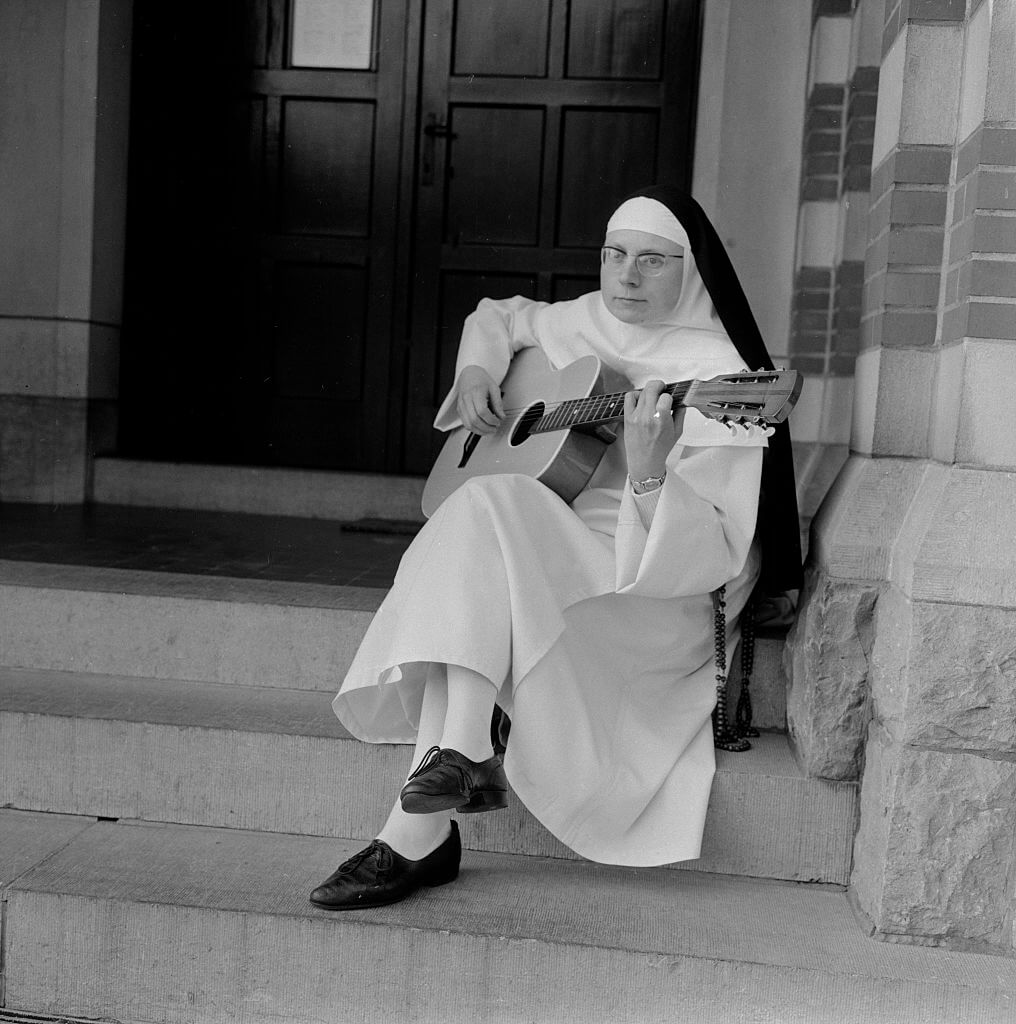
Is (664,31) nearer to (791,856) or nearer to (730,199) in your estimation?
(730,199)

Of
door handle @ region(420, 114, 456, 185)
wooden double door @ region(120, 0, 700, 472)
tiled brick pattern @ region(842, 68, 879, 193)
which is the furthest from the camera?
door handle @ region(420, 114, 456, 185)

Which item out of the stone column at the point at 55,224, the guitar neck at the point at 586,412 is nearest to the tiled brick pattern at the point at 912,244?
the guitar neck at the point at 586,412

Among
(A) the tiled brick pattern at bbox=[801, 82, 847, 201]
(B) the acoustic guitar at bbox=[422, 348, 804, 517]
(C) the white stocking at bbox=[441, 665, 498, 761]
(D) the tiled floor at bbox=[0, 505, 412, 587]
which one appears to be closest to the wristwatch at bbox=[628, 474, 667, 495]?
(B) the acoustic guitar at bbox=[422, 348, 804, 517]

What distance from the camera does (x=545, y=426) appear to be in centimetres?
309

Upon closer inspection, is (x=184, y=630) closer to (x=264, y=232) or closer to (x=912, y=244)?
(x=912, y=244)

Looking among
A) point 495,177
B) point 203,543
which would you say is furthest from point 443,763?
point 495,177

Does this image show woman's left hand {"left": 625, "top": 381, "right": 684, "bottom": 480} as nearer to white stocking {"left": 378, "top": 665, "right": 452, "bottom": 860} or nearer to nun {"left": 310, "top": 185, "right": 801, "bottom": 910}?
nun {"left": 310, "top": 185, "right": 801, "bottom": 910}

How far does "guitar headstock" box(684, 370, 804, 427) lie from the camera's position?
7.75 ft

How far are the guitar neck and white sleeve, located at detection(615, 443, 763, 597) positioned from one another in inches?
6.6

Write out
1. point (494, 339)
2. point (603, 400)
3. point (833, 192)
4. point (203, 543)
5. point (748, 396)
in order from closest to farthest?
1. point (748, 396)
2. point (603, 400)
3. point (494, 339)
4. point (203, 543)
5. point (833, 192)

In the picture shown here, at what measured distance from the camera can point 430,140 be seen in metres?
5.54

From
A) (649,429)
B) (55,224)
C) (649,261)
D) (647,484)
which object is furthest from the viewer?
(55,224)

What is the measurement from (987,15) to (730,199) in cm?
228

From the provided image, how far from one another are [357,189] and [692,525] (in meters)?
3.47
